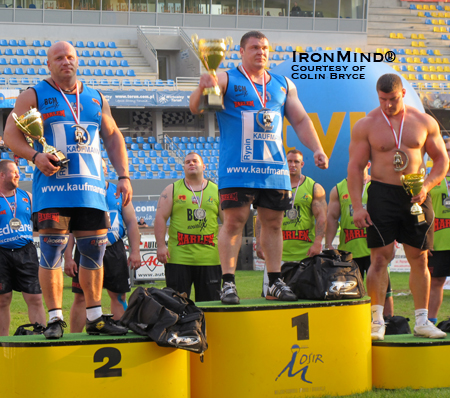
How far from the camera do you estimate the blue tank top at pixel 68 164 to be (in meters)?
3.86

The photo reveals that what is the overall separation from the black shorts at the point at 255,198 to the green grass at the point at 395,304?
4.89 ft

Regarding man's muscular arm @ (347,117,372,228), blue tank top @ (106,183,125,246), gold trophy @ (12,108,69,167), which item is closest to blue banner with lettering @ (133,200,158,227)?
blue tank top @ (106,183,125,246)

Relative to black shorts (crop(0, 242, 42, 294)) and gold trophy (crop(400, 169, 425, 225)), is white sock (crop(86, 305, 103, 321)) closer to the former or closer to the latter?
gold trophy (crop(400, 169, 425, 225))

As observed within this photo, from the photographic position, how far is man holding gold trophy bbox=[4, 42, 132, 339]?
3830mm

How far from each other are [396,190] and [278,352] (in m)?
1.61

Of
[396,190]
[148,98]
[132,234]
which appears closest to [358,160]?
[396,190]

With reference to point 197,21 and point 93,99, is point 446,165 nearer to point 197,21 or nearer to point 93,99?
point 93,99

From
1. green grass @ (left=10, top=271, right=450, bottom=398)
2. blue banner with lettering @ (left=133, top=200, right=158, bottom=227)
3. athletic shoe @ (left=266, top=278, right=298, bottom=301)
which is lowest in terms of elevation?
green grass @ (left=10, top=271, right=450, bottom=398)

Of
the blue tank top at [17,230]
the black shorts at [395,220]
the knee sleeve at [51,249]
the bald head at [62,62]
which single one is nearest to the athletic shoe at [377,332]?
the black shorts at [395,220]

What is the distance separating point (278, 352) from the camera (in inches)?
161

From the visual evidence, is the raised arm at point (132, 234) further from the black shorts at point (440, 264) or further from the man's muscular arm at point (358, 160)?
the black shorts at point (440, 264)

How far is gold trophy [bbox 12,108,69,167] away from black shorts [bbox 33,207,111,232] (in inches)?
12.6

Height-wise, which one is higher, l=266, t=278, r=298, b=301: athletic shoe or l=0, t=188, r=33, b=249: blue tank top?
l=0, t=188, r=33, b=249: blue tank top

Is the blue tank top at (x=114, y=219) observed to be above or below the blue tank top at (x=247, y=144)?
below
